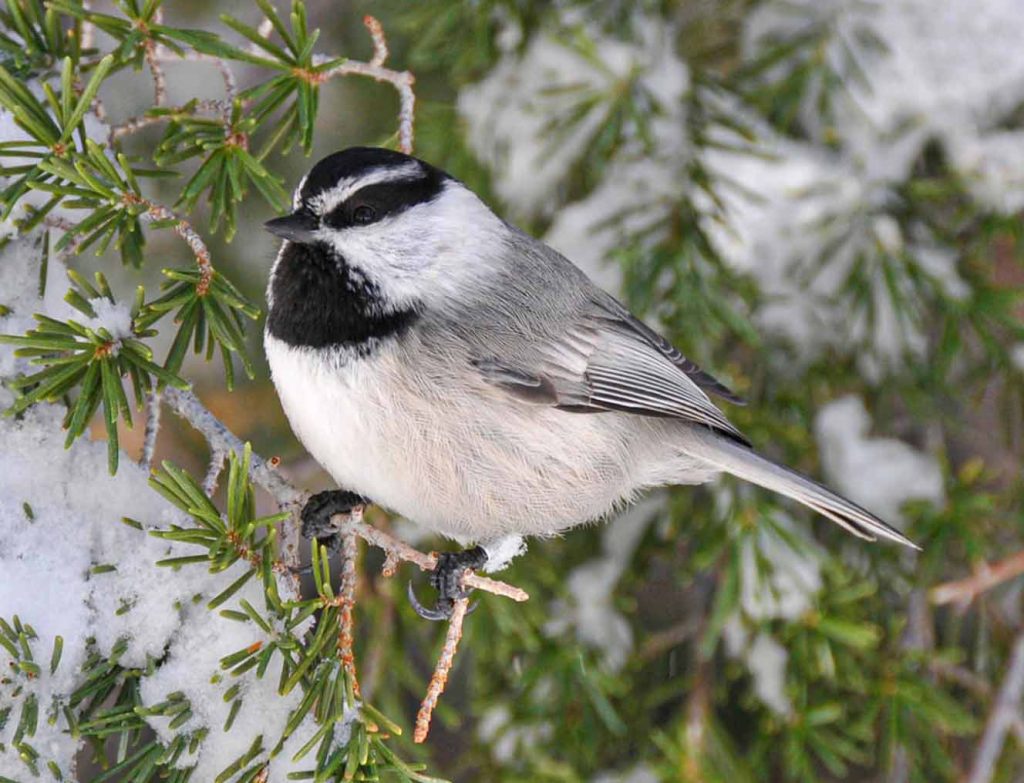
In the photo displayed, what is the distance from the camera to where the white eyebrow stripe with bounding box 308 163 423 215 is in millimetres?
1501

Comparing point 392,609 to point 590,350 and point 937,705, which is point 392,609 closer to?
point 590,350

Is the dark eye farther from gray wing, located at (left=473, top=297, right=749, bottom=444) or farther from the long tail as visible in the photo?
the long tail

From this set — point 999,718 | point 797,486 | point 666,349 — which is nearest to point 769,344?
point 666,349

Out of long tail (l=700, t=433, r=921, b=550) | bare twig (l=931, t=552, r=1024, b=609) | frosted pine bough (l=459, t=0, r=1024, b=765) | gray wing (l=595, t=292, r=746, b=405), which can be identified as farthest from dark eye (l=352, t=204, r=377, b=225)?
bare twig (l=931, t=552, r=1024, b=609)

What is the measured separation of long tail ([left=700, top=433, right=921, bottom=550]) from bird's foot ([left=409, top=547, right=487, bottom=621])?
450 mm

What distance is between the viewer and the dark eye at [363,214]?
5.03 ft

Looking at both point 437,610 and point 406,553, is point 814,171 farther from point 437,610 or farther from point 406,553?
point 406,553

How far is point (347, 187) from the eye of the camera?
1.50 meters

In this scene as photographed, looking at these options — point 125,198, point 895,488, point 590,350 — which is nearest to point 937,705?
point 895,488

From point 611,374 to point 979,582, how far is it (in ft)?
2.71

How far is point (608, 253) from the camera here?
1.92 m

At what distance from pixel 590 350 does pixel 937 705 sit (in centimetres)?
93

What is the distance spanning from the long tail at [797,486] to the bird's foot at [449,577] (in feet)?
1.48

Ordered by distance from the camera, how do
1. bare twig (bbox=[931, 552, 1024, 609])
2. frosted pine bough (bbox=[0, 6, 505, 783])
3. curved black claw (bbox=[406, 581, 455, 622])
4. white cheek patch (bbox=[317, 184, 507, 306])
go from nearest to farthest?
frosted pine bough (bbox=[0, 6, 505, 783]), white cheek patch (bbox=[317, 184, 507, 306]), curved black claw (bbox=[406, 581, 455, 622]), bare twig (bbox=[931, 552, 1024, 609])
